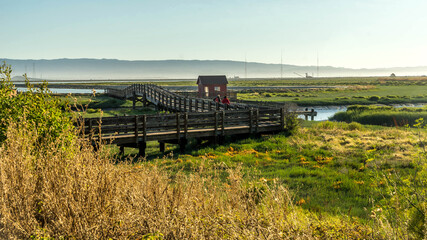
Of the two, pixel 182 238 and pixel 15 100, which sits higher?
pixel 15 100

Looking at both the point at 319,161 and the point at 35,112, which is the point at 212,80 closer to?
the point at 319,161

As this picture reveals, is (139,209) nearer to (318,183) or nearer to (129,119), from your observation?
(318,183)

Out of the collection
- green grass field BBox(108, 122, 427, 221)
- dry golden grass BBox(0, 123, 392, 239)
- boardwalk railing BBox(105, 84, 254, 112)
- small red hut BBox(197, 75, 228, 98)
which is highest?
small red hut BBox(197, 75, 228, 98)

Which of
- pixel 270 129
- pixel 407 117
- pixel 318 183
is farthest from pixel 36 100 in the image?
pixel 407 117

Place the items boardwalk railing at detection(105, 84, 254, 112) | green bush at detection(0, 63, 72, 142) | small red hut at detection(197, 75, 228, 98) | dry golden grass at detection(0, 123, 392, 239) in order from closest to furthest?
dry golden grass at detection(0, 123, 392, 239)
green bush at detection(0, 63, 72, 142)
boardwalk railing at detection(105, 84, 254, 112)
small red hut at detection(197, 75, 228, 98)

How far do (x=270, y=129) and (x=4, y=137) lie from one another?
1378cm

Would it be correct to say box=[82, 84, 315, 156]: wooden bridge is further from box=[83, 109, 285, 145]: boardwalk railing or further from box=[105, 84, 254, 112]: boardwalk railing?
box=[105, 84, 254, 112]: boardwalk railing

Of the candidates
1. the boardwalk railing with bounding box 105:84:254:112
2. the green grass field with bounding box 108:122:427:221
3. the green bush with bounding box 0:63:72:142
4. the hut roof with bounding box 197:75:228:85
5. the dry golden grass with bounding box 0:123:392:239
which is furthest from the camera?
the hut roof with bounding box 197:75:228:85

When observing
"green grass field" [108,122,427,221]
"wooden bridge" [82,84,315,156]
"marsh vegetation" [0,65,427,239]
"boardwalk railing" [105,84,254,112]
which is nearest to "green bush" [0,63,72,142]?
"marsh vegetation" [0,65,427,239]

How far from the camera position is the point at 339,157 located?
52.1ft

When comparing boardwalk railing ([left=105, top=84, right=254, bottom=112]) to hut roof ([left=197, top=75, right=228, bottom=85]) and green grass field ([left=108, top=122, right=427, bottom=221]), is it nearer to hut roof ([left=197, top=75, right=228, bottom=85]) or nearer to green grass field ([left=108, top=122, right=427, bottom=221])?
green grass field ([left=108, top=122, right=427, bottom=221])

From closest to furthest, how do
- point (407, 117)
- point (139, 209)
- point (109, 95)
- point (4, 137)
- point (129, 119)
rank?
point (139, 209), point (4, 137), point (129, 119), point (407, 117), point (109, 95)

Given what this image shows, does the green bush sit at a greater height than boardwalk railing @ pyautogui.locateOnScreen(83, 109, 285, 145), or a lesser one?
greater

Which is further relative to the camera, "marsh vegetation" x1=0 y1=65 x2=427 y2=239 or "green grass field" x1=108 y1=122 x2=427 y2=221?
"green grass field" x1=108 y1=122 x2=427 y2=221
